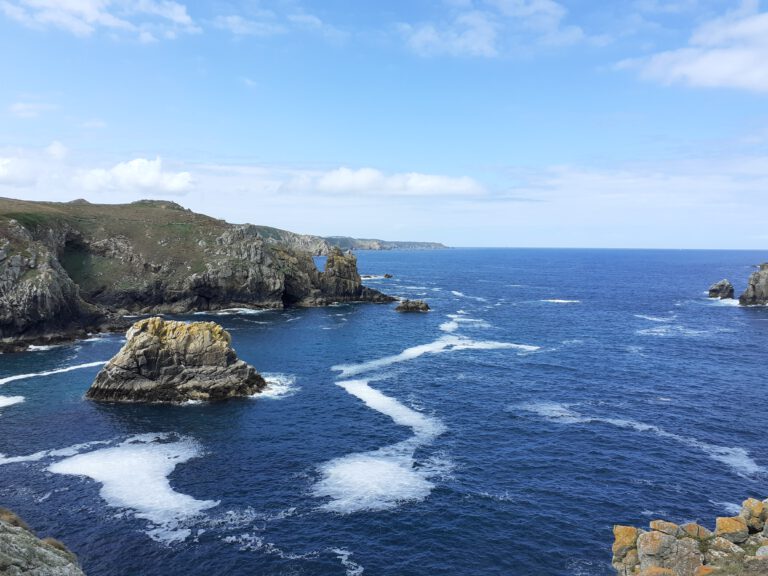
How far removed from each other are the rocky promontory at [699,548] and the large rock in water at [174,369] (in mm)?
57543

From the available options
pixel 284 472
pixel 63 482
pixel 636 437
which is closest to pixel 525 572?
pixel 284 472

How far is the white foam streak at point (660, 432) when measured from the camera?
5556 centimetres

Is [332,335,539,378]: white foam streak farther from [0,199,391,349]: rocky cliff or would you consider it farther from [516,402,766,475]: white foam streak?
[0,199,391,349]: rocky cliff

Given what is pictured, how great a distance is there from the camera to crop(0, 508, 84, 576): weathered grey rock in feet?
73.6

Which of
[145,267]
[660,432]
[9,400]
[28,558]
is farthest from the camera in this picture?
[145,267]

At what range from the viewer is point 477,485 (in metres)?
51.9

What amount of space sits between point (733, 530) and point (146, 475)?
2012 inches

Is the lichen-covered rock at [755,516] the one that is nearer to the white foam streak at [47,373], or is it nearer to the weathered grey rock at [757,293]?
the white foam streak at [47,373]

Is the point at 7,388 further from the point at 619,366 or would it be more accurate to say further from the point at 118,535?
the point at 619,366

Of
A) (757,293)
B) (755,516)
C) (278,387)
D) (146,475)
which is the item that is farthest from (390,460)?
(757,293)

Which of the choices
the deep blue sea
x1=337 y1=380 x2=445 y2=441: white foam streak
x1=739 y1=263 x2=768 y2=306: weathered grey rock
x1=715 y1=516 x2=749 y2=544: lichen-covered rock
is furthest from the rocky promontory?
x1=739 y1=263 x2=768 y2=306: weathered grey rock

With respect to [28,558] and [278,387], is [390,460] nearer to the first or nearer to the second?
[278,387]

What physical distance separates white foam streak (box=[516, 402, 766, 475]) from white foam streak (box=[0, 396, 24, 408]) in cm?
7062

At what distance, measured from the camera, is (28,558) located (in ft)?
77.6
